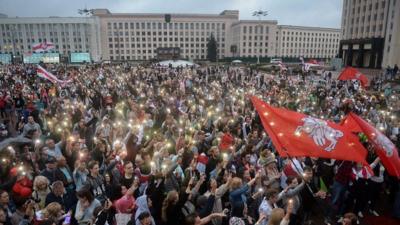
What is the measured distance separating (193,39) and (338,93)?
97.8m

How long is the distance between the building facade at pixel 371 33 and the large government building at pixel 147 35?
46.8 metres

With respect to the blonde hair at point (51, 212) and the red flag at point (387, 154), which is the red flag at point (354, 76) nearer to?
the red flag at point (387, 154)

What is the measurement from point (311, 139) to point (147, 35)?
109 meters

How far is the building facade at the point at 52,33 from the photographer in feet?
326

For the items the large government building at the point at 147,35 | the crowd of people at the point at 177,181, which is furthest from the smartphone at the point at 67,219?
the large government building at the point at 147,35

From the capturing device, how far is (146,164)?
5875 mm

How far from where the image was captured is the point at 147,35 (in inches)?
4294

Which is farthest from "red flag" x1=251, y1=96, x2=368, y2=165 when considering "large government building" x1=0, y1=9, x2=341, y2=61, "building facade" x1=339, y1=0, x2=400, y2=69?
"large government building" x1=0, y1=9, x2=341, y2=61

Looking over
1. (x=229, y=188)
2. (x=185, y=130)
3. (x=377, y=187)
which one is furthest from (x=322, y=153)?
(x=185, y=130)

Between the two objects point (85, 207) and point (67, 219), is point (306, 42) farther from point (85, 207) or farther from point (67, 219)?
point (67, 219)

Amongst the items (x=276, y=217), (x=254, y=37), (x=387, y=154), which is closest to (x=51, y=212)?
(x=276, y=217)

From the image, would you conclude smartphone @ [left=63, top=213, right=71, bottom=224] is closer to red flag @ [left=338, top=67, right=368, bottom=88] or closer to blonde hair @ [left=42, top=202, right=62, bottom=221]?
blonde hair @ [left=42, top=202, right=62, bottom=221]

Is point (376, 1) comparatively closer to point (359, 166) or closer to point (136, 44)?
point (359, 166)

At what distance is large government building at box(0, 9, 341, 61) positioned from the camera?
10044 centimetres
